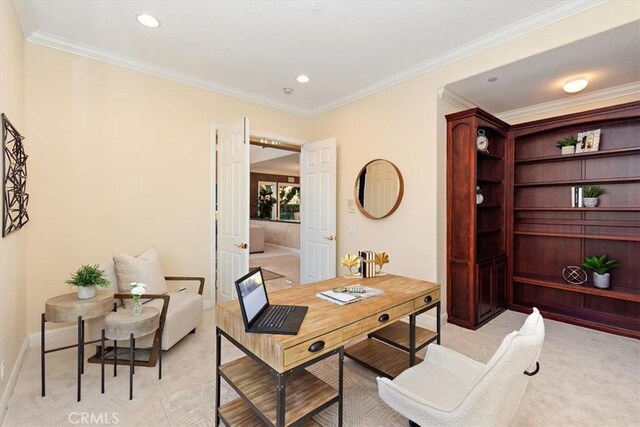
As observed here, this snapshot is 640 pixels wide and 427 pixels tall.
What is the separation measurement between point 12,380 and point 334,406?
7.42 feet

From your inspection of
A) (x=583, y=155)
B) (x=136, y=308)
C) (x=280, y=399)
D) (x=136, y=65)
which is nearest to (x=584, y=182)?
(x=583, y=155)

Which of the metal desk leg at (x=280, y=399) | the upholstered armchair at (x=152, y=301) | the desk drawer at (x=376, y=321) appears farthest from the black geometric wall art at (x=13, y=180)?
the desk drawer at (x=376, y=321)

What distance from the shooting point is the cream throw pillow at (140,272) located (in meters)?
2.66

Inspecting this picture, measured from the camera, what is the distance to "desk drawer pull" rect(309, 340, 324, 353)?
1.42 m

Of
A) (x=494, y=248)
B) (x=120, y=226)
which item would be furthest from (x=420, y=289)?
(x=120, y=226)

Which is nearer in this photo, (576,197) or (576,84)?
(576,84)

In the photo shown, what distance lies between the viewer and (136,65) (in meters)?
3.16

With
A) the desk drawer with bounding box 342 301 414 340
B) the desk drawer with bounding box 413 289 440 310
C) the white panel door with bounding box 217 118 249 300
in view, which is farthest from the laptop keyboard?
the white panel door with bounding box 217 118 249 300

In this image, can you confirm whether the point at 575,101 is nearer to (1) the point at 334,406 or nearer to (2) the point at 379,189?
(2) the point at 379,189

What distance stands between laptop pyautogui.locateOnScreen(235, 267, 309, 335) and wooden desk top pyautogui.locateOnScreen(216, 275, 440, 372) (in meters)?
0.04

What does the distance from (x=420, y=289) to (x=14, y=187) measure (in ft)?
10.2

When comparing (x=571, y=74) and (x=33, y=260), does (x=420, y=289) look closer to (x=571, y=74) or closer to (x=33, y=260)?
(x=571, y=74)

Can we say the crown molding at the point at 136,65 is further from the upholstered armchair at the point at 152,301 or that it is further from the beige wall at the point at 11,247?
the upholstered armchair at the point at 152,301

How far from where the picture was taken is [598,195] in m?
3.30
